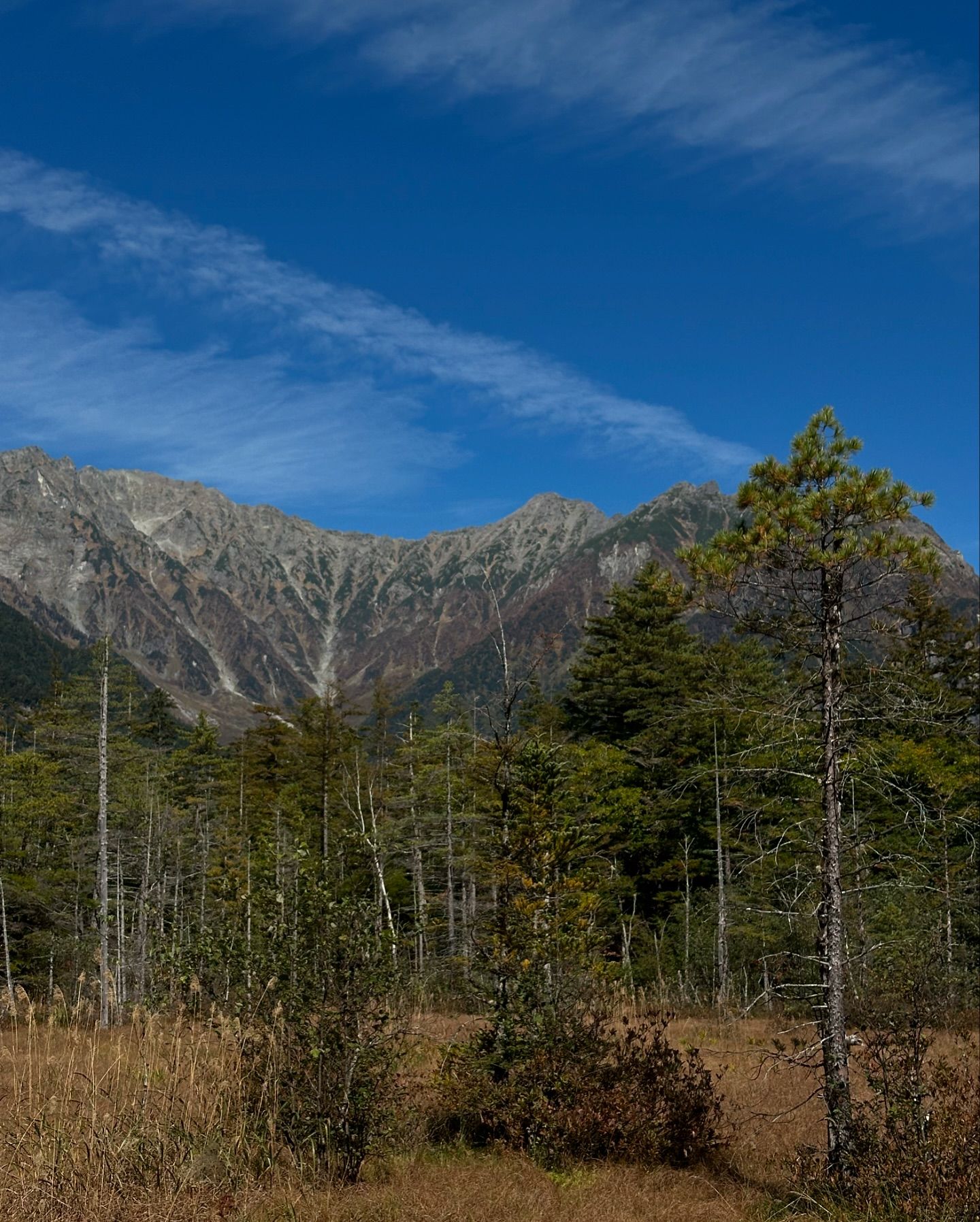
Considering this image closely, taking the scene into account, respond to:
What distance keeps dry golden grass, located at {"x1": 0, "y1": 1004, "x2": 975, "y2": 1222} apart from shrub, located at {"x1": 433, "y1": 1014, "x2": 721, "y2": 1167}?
1.11ft

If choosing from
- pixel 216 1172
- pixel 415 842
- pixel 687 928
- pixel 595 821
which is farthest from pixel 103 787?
pixel 216 1172

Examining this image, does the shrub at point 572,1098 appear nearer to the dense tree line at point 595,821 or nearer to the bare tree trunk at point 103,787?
the dense tree line at point 595,821

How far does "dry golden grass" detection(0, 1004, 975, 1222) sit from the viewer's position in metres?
6.20

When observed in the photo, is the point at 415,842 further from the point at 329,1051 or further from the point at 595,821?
the point at 329,1051

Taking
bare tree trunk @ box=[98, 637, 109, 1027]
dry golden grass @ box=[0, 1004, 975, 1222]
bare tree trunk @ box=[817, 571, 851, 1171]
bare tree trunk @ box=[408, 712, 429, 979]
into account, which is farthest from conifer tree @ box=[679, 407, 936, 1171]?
bare tree trunk @ box=[98, 637, 109, 1027]

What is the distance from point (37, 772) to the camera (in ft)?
116

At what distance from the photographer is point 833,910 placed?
8117 mm

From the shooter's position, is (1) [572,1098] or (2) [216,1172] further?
(1) [572,1098]

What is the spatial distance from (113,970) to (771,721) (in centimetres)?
2993

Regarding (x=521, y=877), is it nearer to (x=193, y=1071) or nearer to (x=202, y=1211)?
(x=193, y=1071)

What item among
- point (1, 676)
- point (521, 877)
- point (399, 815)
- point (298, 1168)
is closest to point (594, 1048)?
point (521, 877)

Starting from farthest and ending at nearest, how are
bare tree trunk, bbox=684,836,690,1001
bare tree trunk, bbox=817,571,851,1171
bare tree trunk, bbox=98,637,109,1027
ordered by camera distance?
bare tree trunk, bbox=684,836,690,1001 → bare tree trunk, bbox=98,637,109,1027 → bare tree trunk, bbox=817,571,851,1171

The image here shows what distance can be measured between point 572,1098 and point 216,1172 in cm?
371

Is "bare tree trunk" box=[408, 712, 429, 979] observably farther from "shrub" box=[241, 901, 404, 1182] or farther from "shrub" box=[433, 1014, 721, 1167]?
"shrub" box=[241, 901, 404, 1182]
